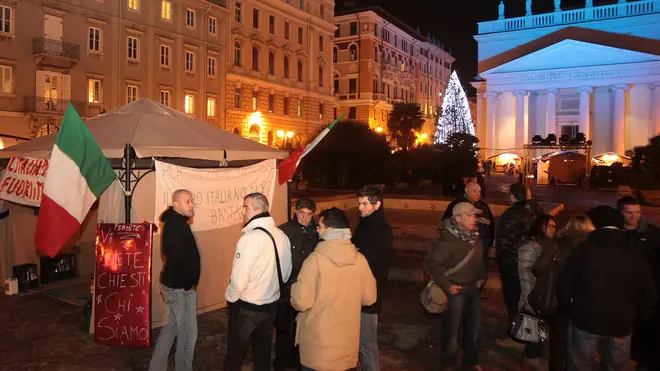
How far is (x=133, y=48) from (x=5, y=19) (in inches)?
319

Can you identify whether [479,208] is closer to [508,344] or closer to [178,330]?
[508,344]

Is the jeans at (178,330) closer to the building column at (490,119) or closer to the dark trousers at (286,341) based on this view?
the dark trousers at (286,341)

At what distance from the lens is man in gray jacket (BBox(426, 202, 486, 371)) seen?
16.6 ft

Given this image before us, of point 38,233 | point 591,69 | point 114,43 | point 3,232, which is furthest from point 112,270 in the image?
point 591,69

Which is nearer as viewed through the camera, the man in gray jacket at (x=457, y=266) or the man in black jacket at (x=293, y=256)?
the man in gray jacket at (x=457, y=266)

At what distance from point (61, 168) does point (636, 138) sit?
55856 mm

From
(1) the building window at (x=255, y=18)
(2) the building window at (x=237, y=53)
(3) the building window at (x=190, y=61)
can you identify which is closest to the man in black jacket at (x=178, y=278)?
(3) the building window at (x=190, y=61)

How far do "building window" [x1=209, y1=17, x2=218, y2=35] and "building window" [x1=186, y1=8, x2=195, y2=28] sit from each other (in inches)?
72.2

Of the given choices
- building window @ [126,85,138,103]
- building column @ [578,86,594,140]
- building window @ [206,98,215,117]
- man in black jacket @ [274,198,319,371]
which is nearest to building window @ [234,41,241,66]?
building window @ [206,98,215,117]

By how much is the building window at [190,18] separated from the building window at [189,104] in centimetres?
512

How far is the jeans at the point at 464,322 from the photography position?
519 cm

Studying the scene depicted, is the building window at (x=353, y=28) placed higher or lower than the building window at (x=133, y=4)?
higher

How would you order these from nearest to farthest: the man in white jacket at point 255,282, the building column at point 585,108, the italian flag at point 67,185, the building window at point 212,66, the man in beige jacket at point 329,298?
1. the man in beige jacket at point 329,298
2. the man in white jacket at point 255,282
3. the italian flag at point 67,185
4. the building window at point 212,66
5. the building column at point 585,108

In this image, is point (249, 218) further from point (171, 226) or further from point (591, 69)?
point (591, 69)
